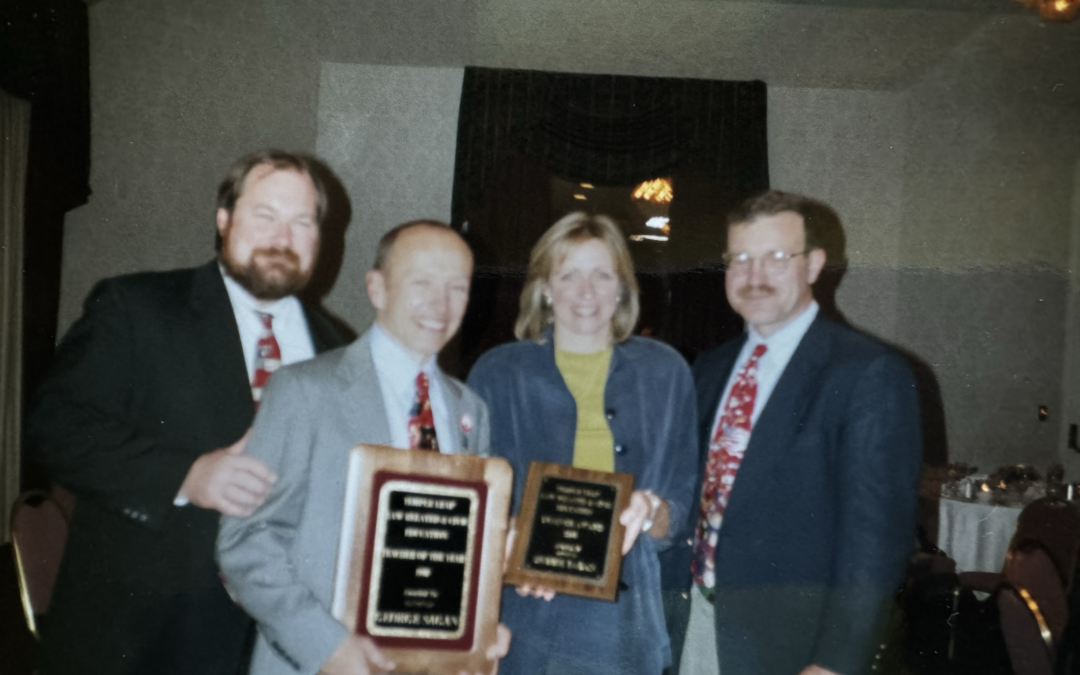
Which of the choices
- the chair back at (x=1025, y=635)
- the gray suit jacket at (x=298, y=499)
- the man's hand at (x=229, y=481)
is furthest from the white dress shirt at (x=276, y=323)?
Answer: the chair back at (x=1025, y=635)

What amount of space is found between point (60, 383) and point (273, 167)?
787mm

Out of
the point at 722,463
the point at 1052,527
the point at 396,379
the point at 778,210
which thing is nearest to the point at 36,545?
the point at 396,379

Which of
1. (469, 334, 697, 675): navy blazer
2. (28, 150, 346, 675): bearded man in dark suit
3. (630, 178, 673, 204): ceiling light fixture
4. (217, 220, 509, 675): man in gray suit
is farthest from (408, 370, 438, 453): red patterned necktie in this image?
(630, 178, 673, 204): ceiling light fixture

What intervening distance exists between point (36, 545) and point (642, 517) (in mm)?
1670

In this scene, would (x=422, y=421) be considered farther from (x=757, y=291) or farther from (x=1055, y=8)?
(x=1055, y=8)

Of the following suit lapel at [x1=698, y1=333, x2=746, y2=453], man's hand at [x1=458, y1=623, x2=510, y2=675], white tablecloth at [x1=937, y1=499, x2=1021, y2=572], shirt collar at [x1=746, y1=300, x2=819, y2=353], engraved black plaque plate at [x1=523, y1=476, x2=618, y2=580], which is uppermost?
shirt collar at [x1=746, y1=300, x2=819, y2=353]

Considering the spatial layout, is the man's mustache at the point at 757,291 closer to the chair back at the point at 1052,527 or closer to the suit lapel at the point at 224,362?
the suit lapel at the point at 224,362

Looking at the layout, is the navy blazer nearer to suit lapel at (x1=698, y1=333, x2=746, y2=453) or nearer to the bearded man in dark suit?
suit lapel at (x1=698, y1=333, x2=746, y2=453)

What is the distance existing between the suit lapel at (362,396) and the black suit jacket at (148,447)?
0.12 meters

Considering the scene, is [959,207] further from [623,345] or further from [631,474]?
[631,474]

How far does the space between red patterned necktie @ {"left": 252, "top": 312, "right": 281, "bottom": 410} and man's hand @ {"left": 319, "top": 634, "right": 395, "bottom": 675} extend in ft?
2.12

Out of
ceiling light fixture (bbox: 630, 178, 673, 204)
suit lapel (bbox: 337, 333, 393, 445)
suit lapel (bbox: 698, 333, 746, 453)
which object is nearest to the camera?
suit lapel (bbox: 337, 333, 393, 445)

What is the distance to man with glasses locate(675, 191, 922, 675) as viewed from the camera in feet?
6.52

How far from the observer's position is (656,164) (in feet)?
8.14
